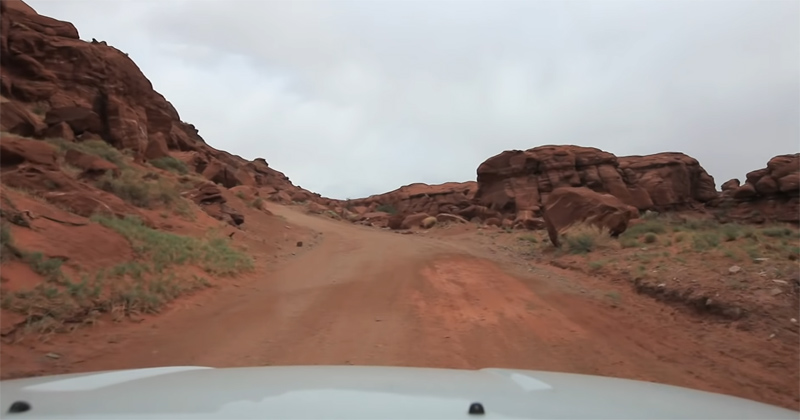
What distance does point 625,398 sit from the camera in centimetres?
315

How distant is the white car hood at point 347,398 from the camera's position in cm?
256

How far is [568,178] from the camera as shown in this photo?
50844mm

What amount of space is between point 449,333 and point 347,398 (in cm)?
624

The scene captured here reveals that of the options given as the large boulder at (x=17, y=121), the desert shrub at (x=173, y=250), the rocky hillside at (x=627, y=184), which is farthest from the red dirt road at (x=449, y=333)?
the rocky hillside at (x=627, y=184)

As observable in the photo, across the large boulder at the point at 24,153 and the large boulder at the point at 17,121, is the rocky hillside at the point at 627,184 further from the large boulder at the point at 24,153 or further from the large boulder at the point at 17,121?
the large boulder at the point at 17,121

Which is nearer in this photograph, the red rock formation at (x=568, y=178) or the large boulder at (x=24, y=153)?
the large boulder at (x=24, y=153)

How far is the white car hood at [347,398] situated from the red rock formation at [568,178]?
41769mm

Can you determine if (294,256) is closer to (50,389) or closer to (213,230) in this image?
(213,230)

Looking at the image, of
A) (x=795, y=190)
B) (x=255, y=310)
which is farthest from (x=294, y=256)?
(x=795, y=190)

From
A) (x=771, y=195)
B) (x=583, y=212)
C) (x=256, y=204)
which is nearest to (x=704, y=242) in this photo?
(x=583, y=212)

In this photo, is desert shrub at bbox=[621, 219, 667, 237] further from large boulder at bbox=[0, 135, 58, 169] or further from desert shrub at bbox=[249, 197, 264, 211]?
large boulder at bbox=[0, 135, 58, 169]

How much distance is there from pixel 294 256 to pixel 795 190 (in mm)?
43712

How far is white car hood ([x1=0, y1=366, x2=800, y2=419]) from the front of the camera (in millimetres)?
2559

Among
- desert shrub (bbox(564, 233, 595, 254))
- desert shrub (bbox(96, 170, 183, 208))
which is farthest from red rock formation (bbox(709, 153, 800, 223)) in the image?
desert shrub (bbox(96, 170, 183, 208))
